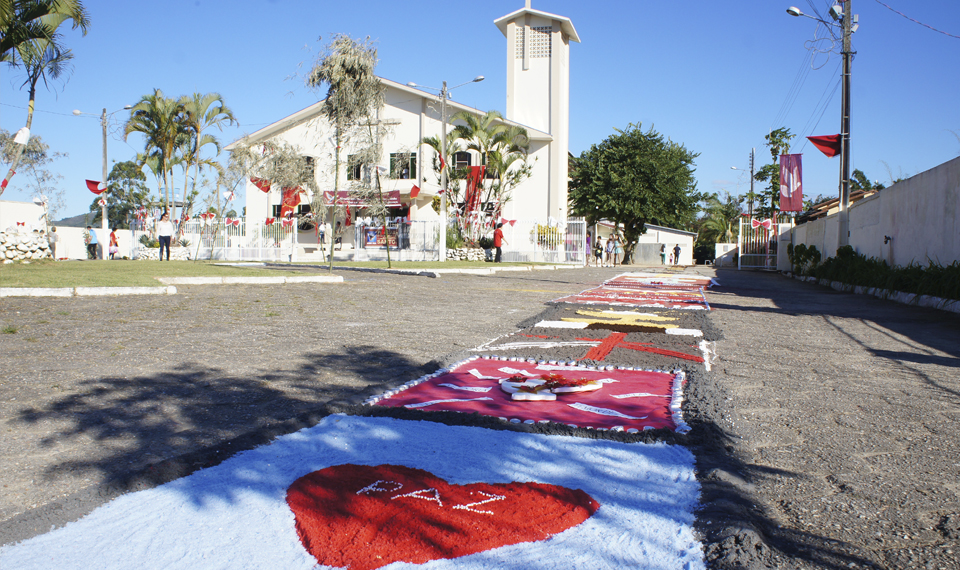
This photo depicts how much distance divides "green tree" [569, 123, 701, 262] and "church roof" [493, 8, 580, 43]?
786 cm

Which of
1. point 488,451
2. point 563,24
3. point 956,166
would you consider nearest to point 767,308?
point 956,166

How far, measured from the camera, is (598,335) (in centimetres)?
648

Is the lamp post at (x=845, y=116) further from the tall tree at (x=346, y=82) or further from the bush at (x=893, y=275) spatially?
the tall tree at (x=346, y=82)

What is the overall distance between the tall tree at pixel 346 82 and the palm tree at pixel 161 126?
18889mm

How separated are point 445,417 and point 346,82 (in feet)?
45.2

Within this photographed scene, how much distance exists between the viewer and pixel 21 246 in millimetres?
13633

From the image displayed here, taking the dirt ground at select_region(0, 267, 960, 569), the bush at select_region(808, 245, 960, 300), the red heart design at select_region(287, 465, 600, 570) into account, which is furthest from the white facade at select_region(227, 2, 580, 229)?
the red heart design at select_region(287, 465, 600, 570)

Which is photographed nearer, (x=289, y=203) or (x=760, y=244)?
(x=289, y=203)

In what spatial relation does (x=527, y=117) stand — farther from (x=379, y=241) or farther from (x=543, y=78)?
(x=379, y=241)

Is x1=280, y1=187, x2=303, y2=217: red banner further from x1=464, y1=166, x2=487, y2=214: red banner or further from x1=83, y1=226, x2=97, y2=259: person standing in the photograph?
x1=83, y1=226, x2=97, y2=259: person standing

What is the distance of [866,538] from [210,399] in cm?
330

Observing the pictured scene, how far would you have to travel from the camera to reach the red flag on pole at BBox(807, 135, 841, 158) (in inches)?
680

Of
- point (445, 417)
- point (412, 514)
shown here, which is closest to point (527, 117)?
point (445, 417)

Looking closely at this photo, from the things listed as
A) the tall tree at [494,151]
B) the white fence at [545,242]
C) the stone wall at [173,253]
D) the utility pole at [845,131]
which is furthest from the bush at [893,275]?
the stone wall at [173,253]
